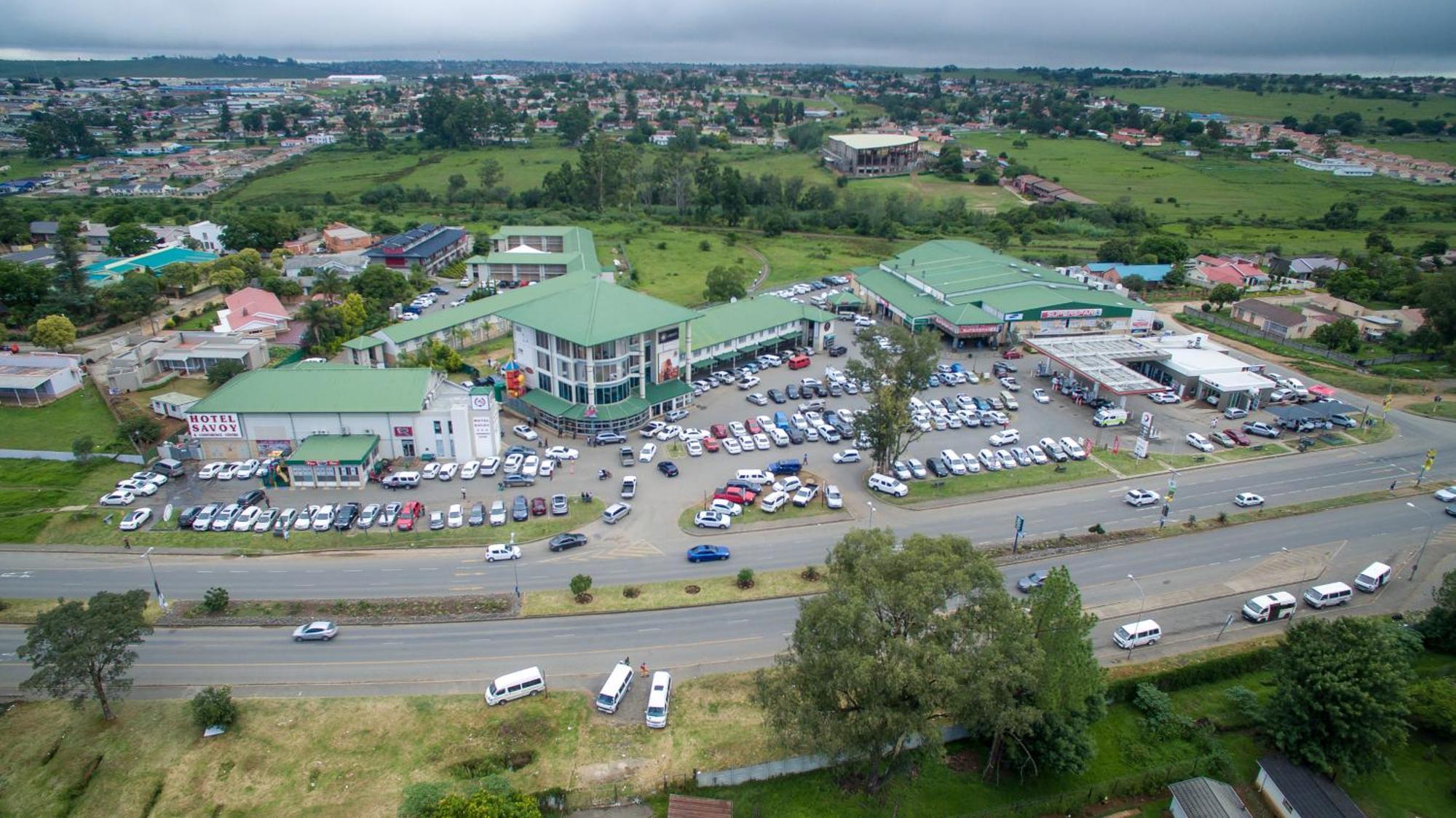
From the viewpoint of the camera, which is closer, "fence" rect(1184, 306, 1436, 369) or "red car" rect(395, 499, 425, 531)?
"red car" rect(395, 499, 425, 531)

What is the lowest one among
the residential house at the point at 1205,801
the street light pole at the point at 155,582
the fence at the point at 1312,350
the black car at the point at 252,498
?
the street light pole at the point at 155,582

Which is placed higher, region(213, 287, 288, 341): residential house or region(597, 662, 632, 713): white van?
region(213, 287, 288, 341): residential house

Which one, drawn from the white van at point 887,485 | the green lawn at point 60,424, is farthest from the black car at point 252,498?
the white van at point 887,485

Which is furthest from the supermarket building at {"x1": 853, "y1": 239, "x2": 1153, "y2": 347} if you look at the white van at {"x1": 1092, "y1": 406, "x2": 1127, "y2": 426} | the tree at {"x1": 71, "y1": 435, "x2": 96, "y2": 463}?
the tree at {"x1": 71, "y1": 435, "x2": 96, "y2": 463}

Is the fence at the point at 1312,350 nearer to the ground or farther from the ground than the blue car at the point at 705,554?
farther from the ground

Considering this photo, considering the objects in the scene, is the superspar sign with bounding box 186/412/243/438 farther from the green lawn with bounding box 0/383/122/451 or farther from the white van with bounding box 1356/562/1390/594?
the white van with bounding box 1356/562/1390/594

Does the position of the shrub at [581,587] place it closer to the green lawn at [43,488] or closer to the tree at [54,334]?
the green lawn at [43,488]

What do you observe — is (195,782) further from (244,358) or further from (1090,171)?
(1090,171)
